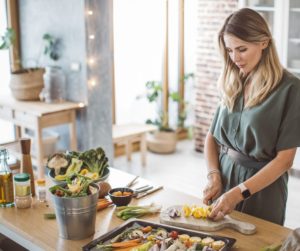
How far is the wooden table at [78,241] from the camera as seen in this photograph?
6.84ft

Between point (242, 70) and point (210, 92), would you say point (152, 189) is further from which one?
point (210, 92)

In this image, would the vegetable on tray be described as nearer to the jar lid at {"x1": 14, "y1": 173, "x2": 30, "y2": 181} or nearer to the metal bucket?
the metal bucket

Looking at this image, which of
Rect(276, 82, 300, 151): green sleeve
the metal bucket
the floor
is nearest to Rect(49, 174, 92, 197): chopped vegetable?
the metal bucket

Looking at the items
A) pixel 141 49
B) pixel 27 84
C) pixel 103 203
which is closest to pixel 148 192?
pixel 103 203

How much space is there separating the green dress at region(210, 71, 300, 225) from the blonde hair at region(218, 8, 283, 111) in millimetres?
32

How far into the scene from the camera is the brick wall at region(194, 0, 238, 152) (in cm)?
587

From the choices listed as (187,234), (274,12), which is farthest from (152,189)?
(274,12)

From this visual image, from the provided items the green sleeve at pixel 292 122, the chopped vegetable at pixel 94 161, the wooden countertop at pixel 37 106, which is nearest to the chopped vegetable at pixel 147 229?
the chopped vegetable at pixel 94 161

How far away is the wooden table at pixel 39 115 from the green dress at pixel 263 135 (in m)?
2.53

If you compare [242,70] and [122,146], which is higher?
[242,70]

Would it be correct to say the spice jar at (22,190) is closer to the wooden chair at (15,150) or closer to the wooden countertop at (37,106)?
the wooden chair at (15,150)

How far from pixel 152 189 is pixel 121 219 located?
344mm

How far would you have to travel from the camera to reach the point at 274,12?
5387 mm

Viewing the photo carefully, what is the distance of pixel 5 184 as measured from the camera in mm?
2441
